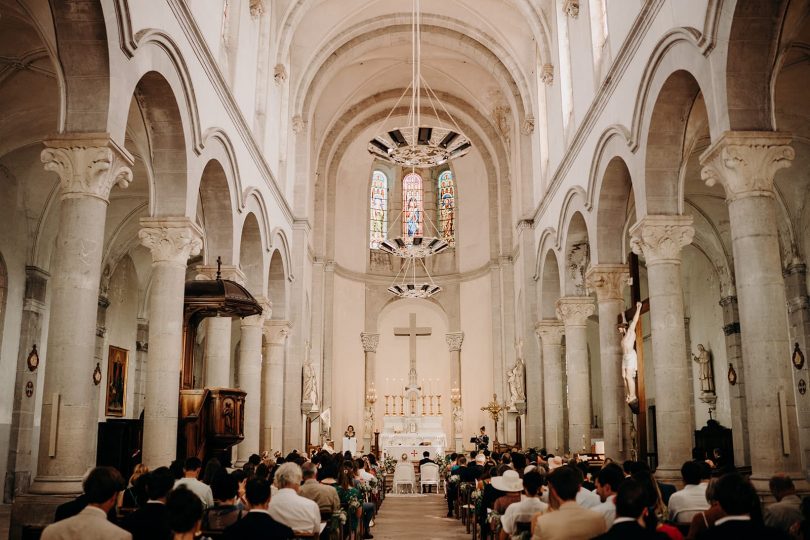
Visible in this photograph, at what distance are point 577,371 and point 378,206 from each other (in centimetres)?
1682

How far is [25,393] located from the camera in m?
15.6

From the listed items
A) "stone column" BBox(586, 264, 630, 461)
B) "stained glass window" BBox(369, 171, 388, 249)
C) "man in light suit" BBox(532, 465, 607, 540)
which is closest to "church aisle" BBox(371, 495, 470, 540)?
"stone column" BBox(586, 264, 630, 461)

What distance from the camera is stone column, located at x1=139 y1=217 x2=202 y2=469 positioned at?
1058 centimetres

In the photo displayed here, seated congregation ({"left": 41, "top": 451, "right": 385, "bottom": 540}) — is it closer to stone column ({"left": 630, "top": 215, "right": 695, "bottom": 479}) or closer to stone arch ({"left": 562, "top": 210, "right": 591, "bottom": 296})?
stone column ({"left": 630, "top": 215, "right": 695, "bottom": 479})

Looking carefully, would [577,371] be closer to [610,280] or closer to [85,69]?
[610,280]

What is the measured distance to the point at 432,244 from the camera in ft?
77.4

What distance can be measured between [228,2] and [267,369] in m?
8.71

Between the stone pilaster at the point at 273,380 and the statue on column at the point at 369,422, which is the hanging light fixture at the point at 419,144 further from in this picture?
the statue on column at the point at 369,422

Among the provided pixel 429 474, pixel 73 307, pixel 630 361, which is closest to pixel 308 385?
pixel 429 474

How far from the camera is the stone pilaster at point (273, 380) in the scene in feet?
61.9

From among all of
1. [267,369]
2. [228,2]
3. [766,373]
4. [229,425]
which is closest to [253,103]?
[228,2]

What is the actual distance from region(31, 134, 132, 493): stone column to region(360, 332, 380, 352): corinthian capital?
22.2m

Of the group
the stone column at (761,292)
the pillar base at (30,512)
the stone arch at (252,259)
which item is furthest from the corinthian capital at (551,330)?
the pillar base at (30,512)

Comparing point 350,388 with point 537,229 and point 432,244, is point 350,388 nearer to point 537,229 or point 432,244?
point 432,244
